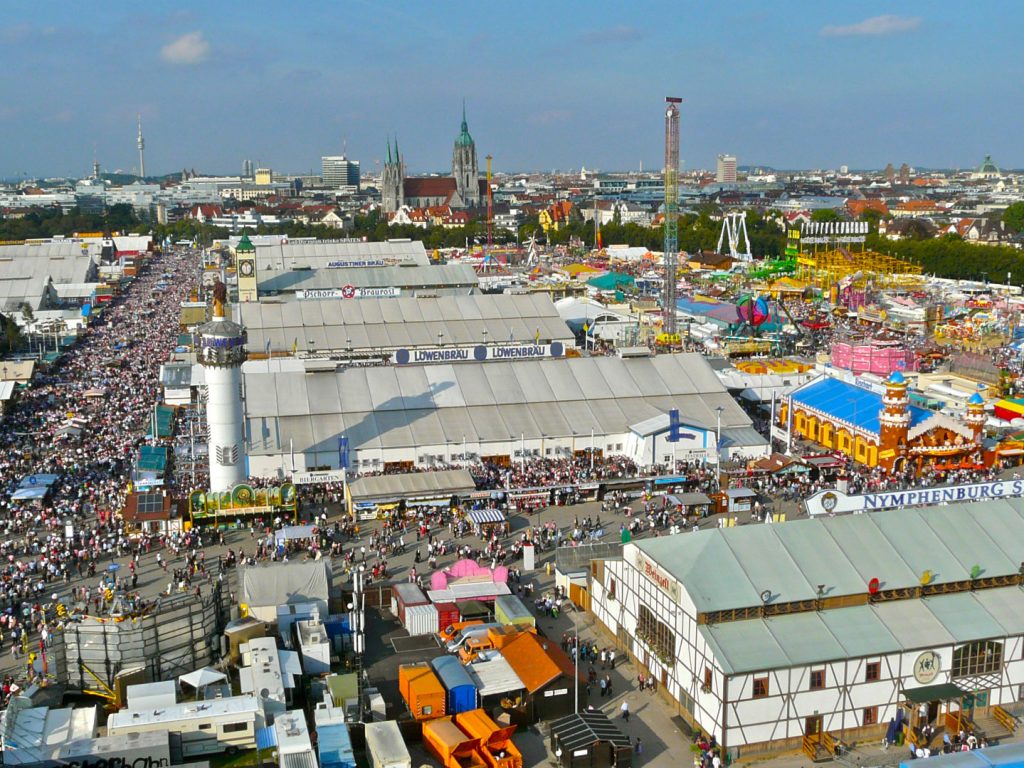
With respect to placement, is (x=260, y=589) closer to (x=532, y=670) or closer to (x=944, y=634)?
(x=532, y=670)

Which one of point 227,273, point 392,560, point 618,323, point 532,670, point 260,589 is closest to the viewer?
point 532,670

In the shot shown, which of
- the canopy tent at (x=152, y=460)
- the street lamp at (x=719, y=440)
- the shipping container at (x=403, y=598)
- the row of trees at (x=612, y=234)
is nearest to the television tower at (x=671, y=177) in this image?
the street lamp at (x=719, y=440)

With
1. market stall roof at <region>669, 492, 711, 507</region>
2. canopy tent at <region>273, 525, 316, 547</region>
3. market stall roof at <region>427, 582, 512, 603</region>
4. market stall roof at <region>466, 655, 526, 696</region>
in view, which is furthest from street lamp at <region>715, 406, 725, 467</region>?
market stall roof at <region>466, 655, 526, 696</region>

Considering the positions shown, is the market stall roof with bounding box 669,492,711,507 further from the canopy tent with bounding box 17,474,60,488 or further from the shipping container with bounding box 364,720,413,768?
the canopy tent with bounding box 17,474,60,488

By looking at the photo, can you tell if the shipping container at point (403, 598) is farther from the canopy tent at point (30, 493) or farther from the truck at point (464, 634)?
the canopy tent at point (30, 493)

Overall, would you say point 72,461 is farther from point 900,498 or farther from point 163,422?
point 900,498

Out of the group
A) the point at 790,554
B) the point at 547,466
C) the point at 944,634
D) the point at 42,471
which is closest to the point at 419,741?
the point at 790,554

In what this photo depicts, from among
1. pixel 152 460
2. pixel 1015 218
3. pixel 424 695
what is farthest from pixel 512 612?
pixel 1015 218
